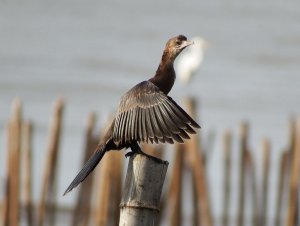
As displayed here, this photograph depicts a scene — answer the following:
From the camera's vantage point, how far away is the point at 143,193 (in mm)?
6969

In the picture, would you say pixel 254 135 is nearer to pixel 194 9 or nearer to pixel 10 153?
pixel 10 153

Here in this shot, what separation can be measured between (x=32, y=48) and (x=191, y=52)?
12.6 metres

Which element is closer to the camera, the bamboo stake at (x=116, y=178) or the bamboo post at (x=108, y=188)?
the bamboo post at (x=108, y=188)

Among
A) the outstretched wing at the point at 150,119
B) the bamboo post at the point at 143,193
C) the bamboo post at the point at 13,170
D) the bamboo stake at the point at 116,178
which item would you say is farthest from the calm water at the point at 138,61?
the bamboo post at the point at 143,193

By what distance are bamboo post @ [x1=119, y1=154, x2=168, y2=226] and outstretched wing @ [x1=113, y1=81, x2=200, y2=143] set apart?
0.54 metres

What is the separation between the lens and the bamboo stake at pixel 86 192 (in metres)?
13.9

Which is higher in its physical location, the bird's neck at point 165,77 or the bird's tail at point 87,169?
the bird's neck at point 165,77

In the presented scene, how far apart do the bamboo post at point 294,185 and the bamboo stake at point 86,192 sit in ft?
8.11

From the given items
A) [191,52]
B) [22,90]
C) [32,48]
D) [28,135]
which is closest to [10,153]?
[28,135]

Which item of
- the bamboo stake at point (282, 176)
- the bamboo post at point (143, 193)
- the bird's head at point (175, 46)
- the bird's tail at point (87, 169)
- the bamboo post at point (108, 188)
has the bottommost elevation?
the bamboo post at point (143, 193)

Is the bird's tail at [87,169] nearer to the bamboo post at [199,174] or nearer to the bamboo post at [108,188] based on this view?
the bamboo post at [108,188]

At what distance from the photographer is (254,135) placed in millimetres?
23250

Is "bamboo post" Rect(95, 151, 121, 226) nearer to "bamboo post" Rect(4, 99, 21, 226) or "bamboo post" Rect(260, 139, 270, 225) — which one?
"bamboo post" Rect(4, 99, 21, 226)

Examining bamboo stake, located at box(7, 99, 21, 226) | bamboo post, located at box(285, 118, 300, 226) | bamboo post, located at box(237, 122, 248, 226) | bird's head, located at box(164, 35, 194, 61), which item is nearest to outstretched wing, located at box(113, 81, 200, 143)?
bird's head, located at box(164, 35, 194, 61)
